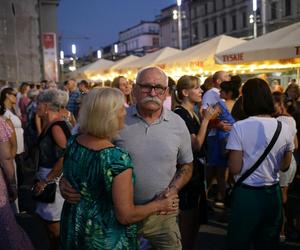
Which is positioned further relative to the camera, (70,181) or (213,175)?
(213,175)

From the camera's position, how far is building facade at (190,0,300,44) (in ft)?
194

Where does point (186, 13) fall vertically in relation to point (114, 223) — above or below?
above

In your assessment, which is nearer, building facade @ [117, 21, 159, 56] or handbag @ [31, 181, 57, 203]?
handbag @ [31, 181, 57, 203]

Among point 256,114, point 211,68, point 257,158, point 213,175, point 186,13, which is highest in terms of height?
point 186,13

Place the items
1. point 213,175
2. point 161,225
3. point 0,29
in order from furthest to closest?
point 0,29, point 213,175, point 161,225

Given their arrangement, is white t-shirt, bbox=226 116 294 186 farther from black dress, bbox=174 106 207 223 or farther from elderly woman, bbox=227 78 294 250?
black dress, bbox=174 106 207 223

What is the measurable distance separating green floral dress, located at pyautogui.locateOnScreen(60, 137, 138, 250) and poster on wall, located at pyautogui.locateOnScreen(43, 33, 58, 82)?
19.9m

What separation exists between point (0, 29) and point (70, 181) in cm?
1843

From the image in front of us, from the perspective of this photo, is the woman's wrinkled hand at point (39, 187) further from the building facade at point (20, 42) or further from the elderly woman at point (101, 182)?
the building facade at point (20, 42)

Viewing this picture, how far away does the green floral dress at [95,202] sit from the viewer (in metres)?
2.23

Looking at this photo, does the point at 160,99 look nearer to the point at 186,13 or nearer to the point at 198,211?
the point at 198,211

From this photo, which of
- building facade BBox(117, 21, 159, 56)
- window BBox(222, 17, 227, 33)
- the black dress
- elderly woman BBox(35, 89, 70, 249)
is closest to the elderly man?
the black dress

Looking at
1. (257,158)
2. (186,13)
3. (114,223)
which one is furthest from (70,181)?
(186,13)

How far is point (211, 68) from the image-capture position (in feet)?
36.1
